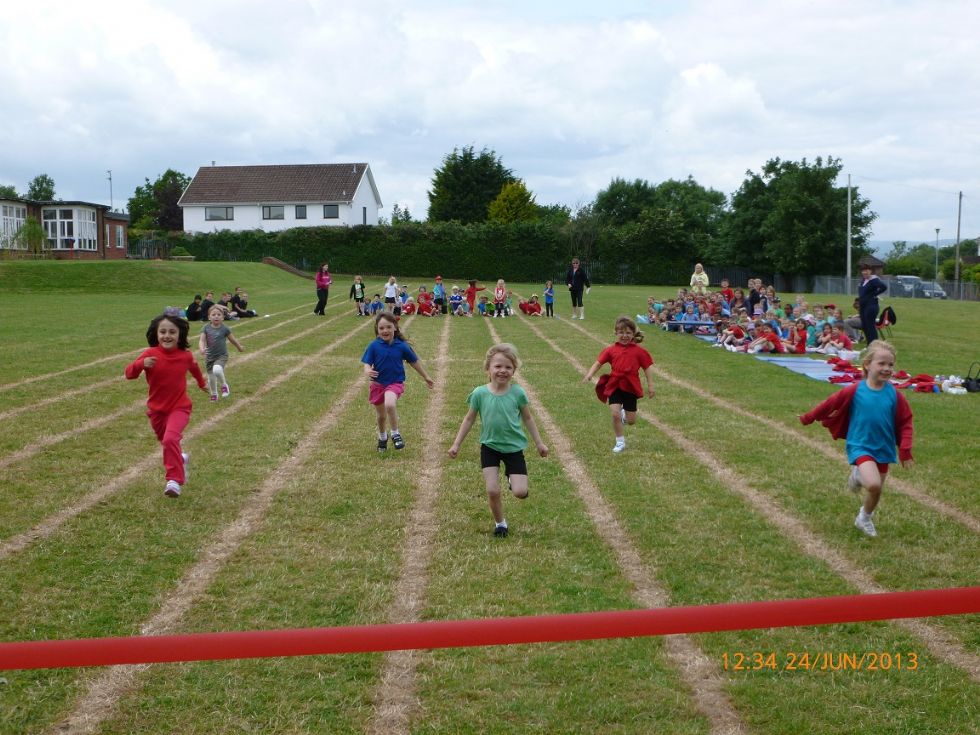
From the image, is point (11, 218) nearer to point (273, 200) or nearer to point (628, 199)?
point (273, 200)

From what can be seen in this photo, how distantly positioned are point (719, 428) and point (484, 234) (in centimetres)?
5549

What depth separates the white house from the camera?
258ft

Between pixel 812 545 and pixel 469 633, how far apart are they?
15.8 ft

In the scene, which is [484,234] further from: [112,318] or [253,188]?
[112,318]

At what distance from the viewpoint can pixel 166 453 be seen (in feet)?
28.2

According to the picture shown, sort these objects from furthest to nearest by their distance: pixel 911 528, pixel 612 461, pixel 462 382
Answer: pixel 462 382, pixel 612 461, pixel 911 528

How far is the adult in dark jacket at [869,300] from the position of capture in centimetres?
2111

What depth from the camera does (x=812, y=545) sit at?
715 cm

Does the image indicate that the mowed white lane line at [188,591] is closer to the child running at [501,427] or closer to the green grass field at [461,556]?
the green grass field at [461,556]

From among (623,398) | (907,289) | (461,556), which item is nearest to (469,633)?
(461,556)

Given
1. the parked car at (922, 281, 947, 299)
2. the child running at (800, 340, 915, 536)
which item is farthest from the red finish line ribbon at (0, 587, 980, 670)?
the parked car at (922, 281, 947, 299)

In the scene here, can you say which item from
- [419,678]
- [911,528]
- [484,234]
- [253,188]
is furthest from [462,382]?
[253,188]

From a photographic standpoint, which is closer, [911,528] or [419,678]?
[419,678]

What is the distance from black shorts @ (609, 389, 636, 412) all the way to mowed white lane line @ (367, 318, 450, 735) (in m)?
2.01
